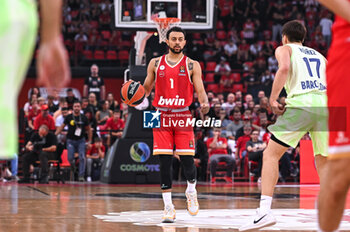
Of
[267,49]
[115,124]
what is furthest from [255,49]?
[115,124]

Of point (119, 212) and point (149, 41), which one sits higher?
point (149, 41)

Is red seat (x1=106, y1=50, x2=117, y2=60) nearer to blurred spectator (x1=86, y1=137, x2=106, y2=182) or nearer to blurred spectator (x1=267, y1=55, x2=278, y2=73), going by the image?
blurred spectator (x1=267, y1=55, x2=278, y2=73)

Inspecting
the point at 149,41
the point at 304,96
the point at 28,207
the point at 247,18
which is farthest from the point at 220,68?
the point at 304,96

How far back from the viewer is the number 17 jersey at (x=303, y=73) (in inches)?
243

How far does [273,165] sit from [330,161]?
2.68 meters

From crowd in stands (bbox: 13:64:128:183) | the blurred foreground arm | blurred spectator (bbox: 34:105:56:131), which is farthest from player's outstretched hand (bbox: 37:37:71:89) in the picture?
blurred spectator (bbox: 34:105:56:131)

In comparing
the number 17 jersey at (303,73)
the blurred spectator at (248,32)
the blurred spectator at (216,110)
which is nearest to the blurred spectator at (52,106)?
the blurred spectator at (216,110)

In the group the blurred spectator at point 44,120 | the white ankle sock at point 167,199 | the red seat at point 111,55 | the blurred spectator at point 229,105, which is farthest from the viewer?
the red seat at point 111,55

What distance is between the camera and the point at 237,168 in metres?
17.1

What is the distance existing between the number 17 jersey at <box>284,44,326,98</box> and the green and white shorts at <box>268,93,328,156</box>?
0.16 metres

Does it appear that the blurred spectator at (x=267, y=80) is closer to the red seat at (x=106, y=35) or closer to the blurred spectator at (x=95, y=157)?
the red seat at (x=106, y=35)

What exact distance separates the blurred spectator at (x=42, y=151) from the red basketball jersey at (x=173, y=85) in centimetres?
822

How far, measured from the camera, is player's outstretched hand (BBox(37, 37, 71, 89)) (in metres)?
2.58

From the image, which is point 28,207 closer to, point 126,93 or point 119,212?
point 119,212
